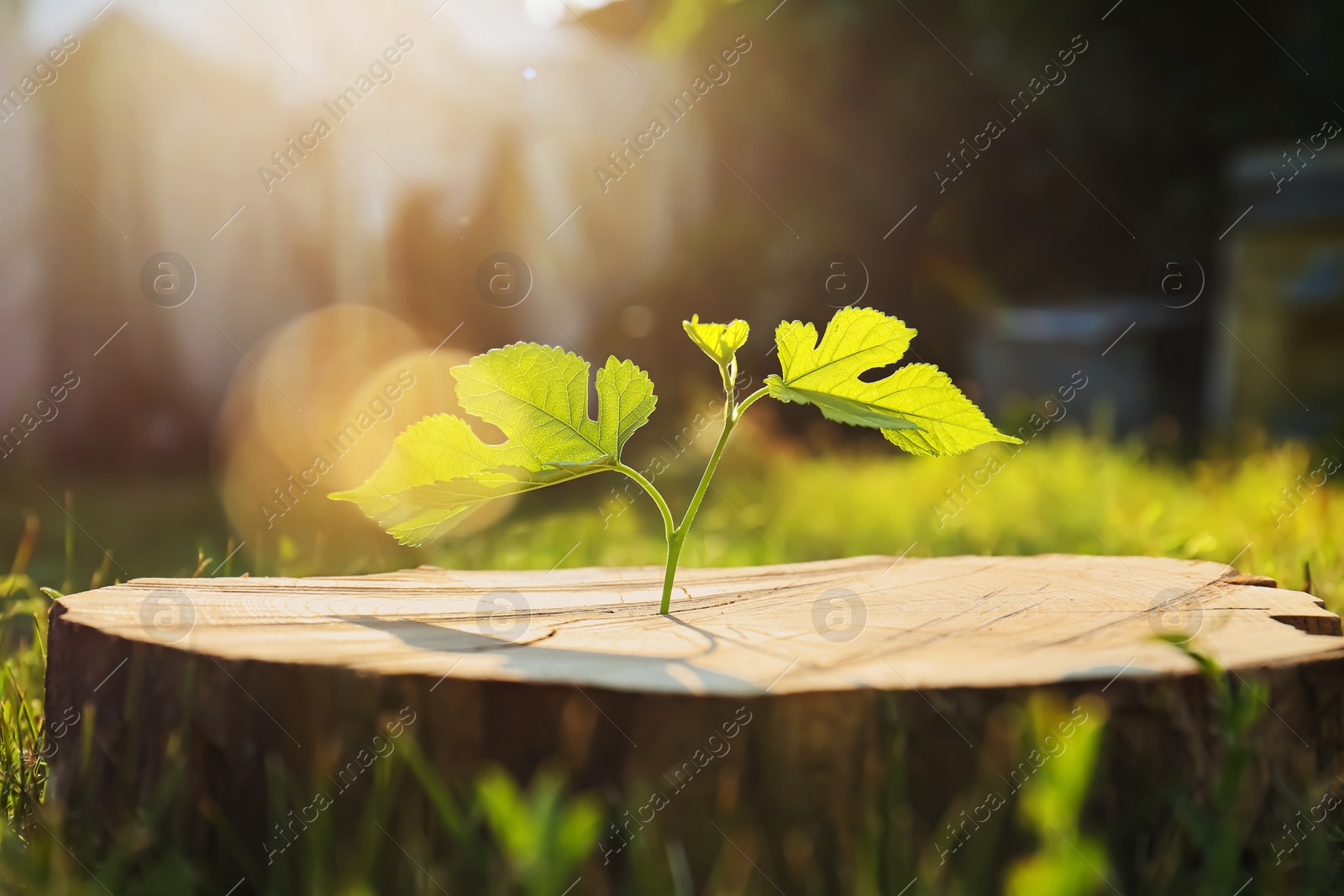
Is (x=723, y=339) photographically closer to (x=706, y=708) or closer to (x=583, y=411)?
(x=583, y=411)

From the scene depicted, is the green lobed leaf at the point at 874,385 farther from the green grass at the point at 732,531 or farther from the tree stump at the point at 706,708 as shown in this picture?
the green grass at the point at 732,531

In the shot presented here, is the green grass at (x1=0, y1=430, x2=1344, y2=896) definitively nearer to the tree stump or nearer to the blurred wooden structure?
the tree stump

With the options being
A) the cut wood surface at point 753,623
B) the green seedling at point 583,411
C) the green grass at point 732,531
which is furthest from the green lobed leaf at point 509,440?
the green grass at point 732,531

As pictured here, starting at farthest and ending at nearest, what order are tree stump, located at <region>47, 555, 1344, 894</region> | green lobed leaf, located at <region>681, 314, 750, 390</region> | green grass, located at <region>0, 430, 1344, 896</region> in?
green lobed leaf, located at <region>681, 314, 750, 390</region> → green grass, located at <region>0, 430, 1344, 896</region> → tree stump, located at <region>47, 555, 1344, 894</region>

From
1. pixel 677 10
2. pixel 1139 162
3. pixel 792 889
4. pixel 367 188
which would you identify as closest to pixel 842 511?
pixel 792 889

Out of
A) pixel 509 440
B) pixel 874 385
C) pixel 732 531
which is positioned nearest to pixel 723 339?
pixel 874 385

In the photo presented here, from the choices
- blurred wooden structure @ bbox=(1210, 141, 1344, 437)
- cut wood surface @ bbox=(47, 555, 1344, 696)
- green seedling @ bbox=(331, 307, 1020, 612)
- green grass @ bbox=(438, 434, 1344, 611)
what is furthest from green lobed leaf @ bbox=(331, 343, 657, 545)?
blurred wooden structure @ bbox=(1210, 141, 1344, 437)
